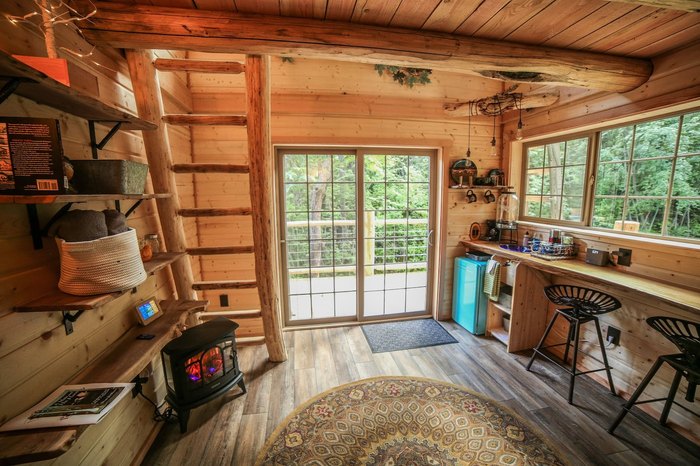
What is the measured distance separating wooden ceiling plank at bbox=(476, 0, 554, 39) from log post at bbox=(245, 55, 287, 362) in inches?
55.2

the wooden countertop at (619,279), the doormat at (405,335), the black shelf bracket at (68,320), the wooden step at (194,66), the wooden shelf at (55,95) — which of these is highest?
the wooden step at (194,66)

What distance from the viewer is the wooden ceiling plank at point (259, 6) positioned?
4.66ft

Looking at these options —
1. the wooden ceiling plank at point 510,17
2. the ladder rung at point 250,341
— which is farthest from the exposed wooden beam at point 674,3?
the ladder rung at point 250,341

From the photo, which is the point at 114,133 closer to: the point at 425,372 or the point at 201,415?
the point at 201,415

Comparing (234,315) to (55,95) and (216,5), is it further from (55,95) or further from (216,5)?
(216,5)

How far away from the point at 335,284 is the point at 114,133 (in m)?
2.38

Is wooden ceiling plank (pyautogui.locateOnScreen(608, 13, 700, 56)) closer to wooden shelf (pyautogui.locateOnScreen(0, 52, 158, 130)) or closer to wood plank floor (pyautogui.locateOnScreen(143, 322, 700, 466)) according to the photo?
wood plank floor (pyautogui.locateOnScreen(143, 322, 700, 466))

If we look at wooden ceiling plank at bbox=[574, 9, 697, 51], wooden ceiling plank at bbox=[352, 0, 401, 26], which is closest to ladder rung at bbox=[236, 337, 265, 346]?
wooden ceiling plank at bbox=[352, 0, 401, 26]

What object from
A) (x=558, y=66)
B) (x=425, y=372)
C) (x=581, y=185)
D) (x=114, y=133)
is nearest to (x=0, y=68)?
(x=114, y=133)

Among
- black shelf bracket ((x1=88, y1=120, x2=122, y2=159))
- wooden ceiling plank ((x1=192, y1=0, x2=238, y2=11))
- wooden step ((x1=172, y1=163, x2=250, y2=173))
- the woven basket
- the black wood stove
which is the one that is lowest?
the black wood stove

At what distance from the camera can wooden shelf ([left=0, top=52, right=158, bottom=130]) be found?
812mm

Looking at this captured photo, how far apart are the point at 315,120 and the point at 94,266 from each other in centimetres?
223

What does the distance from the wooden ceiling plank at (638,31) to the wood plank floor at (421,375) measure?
2.51 meters

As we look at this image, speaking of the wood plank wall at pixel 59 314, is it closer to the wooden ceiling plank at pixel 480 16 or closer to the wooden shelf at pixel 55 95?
the wooden shelf at pixel 55 95
